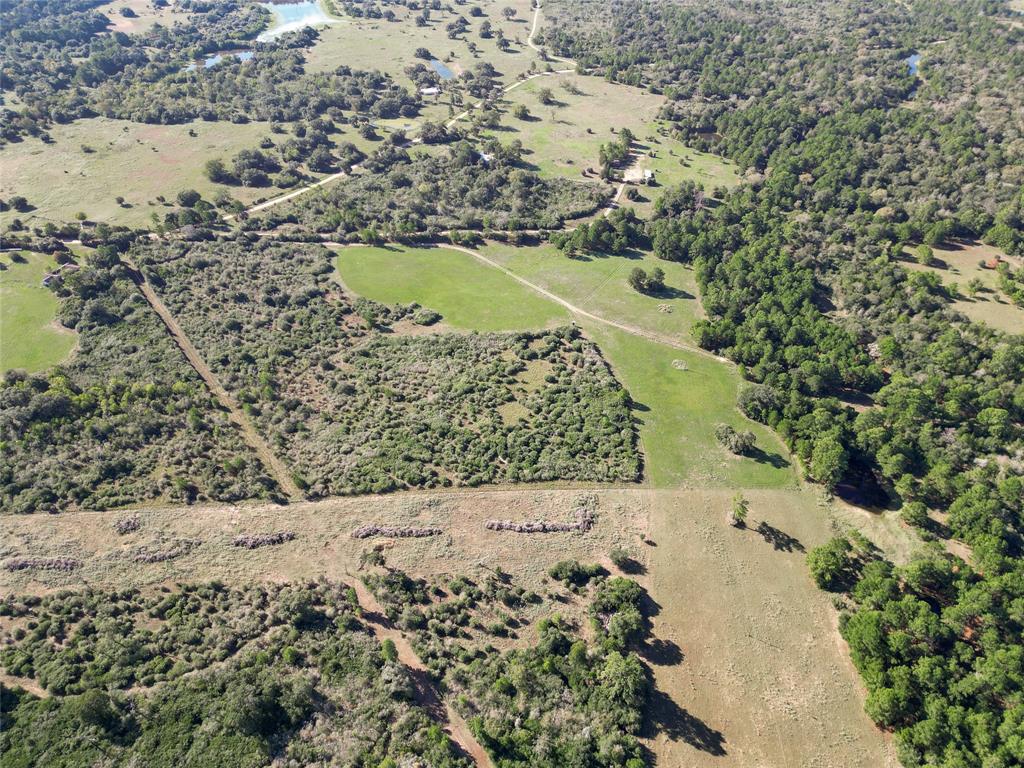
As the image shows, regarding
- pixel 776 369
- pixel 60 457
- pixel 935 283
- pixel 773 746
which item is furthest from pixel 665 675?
pixel 935 283

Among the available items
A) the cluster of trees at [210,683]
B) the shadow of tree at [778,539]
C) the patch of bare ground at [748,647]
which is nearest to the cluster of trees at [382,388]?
the patch of bare ground at [748,647]

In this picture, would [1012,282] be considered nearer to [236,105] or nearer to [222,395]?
[222,395]

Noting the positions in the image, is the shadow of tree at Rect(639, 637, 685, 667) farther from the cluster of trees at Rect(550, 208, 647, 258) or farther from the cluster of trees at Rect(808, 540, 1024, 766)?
the cluster of trees at Rect(550, 208, 647, 258)

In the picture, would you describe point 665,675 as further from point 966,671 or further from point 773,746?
point 966,671

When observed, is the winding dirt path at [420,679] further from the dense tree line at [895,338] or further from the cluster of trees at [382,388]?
the dense tree line at [895,338]

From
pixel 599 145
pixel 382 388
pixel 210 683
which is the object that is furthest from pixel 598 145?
pixel 210 683

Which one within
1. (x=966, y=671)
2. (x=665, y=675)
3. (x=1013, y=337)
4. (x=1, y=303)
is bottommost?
(x=1, y=303)
